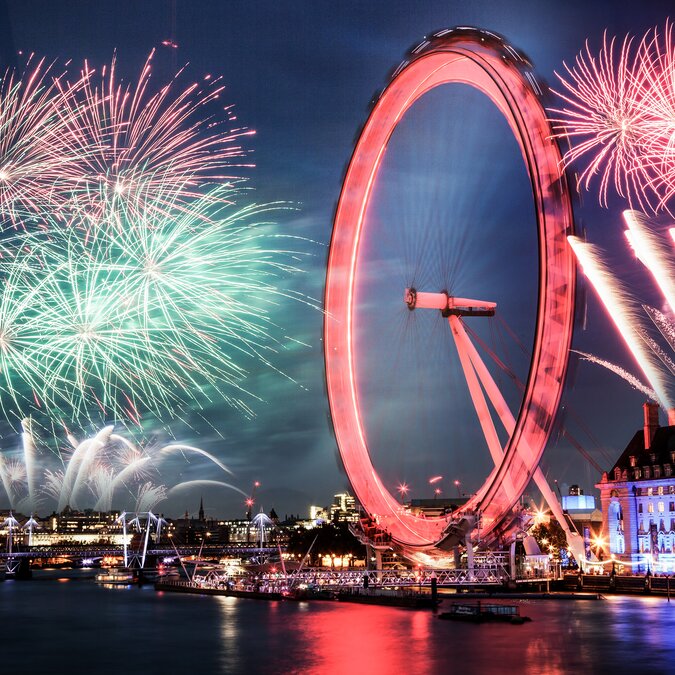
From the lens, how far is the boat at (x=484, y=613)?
5384 cm

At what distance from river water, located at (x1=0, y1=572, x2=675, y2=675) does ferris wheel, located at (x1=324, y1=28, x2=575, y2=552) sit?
6834 mm

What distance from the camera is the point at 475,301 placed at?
57.8 metres

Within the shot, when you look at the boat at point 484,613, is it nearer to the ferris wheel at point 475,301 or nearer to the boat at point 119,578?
the ferris wheel at point 475,301

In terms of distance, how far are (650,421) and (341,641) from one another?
56125mm

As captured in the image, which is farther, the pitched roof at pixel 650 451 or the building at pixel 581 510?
the building at pixel 581 510

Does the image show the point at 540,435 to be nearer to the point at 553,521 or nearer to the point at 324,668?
the point at 324,668

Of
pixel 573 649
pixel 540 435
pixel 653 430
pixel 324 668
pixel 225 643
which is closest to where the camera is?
pixel 324 668

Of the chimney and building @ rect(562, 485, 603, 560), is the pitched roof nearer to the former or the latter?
the chimney

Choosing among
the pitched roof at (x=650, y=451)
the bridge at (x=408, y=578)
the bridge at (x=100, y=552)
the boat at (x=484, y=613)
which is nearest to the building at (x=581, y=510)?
the pitched roof at (x=650, y=451)

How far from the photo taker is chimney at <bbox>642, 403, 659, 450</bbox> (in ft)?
306

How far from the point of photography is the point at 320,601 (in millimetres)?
74438

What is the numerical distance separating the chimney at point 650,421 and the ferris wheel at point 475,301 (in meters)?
29.0

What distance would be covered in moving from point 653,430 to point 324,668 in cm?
6271

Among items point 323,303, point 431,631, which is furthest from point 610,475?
point 431,631
